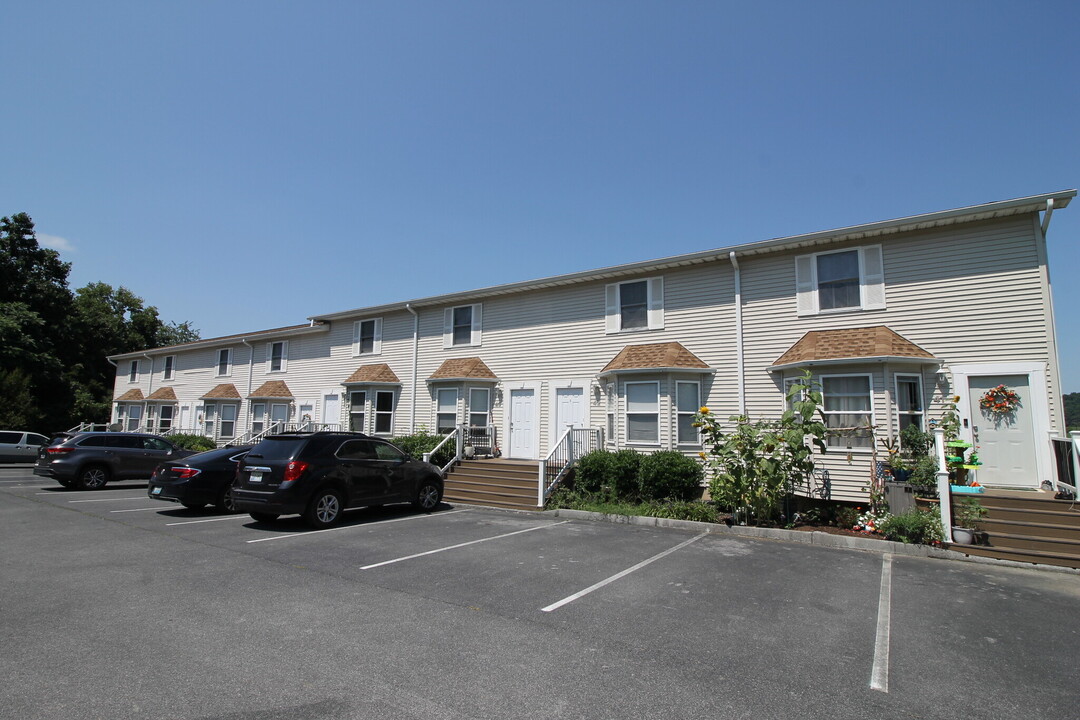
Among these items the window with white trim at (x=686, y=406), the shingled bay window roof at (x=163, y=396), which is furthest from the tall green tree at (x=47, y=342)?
the window with white trim at (x=686, y=406)

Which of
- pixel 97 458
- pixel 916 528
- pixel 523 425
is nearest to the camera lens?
pixel 916 528

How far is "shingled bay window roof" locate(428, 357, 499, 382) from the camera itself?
1795cm

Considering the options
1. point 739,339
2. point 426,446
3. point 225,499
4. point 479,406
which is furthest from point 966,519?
point 225,499

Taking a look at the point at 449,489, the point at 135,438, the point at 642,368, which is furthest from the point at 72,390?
the point at 642,368

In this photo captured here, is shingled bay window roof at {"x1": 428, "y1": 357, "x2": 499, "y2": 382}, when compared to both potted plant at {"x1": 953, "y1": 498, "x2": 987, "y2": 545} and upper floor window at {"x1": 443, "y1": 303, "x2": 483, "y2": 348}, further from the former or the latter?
potted plant at {"x1": 953, "y1": 498, "x2": 987, "y2": 545}

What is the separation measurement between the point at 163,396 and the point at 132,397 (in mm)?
4196

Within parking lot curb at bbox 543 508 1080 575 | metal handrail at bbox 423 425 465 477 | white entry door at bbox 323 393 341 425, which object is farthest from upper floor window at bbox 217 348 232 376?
parking lot curb at bbox 543 508 1080 575

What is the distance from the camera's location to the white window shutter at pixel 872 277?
487 inches

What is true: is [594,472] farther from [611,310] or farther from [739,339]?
[611,310]

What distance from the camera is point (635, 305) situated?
51.9 ft

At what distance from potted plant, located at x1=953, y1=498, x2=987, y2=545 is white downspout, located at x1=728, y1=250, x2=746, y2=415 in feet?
15.7

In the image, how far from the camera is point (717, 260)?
14500mm

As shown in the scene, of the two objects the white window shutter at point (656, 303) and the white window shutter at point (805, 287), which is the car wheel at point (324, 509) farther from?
the white window shutter at point (805, 287)

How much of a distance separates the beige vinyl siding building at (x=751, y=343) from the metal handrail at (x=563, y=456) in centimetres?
48
